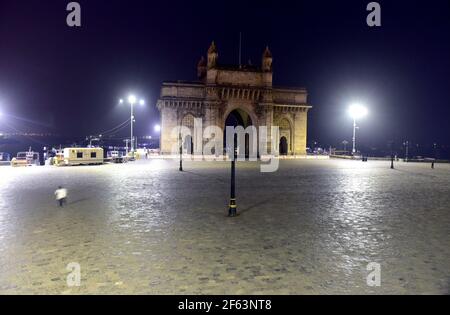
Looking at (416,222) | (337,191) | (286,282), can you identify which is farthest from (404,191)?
(286,282)

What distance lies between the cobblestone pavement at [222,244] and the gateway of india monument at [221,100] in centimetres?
4154

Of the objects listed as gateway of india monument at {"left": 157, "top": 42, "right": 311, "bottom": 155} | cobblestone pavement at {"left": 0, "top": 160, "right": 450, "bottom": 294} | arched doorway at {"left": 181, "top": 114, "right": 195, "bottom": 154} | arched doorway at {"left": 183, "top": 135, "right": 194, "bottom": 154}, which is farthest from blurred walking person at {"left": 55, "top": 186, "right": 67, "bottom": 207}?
arched doorway at {"left": 183, "top": 135, "right": 194, "bottom": 154}

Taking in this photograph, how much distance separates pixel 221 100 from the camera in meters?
55.2

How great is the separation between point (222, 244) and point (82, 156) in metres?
29.9

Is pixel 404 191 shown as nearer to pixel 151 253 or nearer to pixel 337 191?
pixel 337 191

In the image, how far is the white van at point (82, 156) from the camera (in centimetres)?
3288

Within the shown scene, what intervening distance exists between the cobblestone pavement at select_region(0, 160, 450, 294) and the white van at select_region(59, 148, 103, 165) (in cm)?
2029

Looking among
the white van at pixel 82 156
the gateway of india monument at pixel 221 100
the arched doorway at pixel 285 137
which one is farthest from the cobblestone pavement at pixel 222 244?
the arched doorway at pixel 285 137

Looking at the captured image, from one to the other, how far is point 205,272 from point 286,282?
131 centimetres

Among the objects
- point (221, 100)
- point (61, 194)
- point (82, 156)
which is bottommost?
point (61, 194)

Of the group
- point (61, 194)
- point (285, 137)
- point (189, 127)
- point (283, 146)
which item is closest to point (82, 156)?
point (189, 127)

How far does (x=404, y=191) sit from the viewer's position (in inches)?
623

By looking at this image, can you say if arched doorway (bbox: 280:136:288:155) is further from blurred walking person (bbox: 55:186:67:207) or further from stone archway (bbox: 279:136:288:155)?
blurred walking person (bbox: 55:186:67:207)

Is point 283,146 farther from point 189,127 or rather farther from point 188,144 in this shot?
point 189,127
